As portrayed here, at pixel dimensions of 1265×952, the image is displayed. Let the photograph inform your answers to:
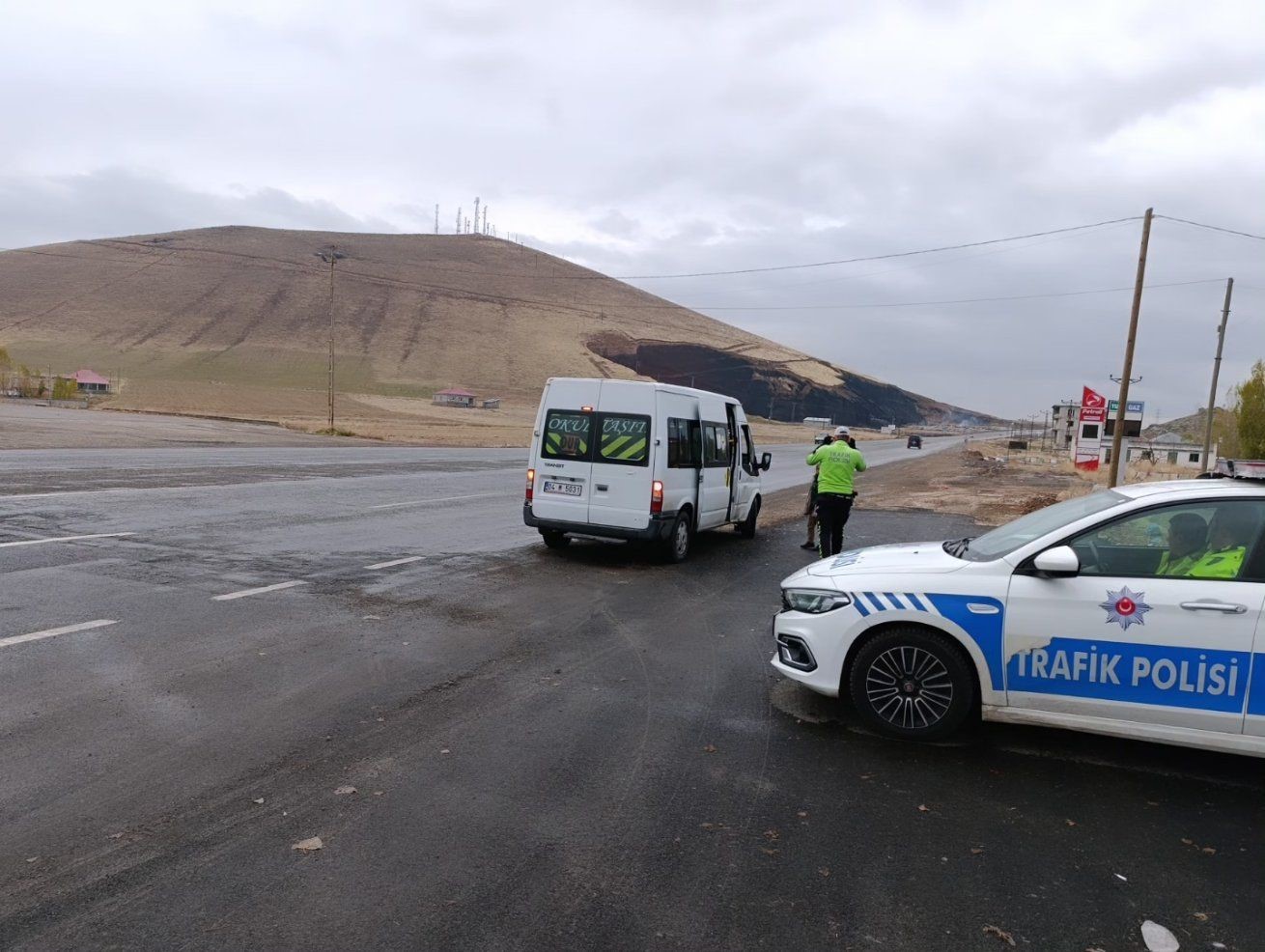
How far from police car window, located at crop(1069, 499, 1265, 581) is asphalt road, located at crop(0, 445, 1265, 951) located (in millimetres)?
1080

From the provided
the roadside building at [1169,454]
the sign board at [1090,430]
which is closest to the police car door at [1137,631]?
the sign board at [1090,430]

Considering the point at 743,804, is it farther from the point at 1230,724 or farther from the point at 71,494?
the point at 71,494

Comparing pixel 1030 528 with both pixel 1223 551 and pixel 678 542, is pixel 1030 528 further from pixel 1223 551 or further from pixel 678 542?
pixel 678 542

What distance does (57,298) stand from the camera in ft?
411

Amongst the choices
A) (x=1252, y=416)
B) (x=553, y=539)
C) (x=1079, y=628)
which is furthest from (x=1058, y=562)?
(x=1252, y=416)

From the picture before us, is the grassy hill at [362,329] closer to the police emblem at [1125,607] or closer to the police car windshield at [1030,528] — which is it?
the police car windshield at [1030,528]

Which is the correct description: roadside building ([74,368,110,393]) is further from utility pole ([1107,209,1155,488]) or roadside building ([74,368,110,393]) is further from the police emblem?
the police emblem

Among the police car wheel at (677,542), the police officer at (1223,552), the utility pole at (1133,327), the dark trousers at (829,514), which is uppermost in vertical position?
the utility pole at (1133,327)

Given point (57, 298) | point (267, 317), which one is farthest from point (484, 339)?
point (57, 298)

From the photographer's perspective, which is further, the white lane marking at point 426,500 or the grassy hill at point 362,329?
the grassy hill at point 362,329

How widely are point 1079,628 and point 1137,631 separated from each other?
0.27 meters

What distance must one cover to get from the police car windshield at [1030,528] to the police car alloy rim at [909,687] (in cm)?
72

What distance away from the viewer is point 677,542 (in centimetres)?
1134

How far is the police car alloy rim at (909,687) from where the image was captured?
504 centimetres
